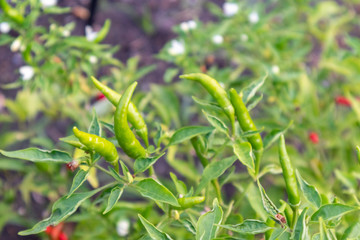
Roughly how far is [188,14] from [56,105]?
5.30ft

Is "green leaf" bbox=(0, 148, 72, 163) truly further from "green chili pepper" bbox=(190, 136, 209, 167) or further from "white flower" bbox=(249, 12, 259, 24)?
"white flower" bbox=(249, 12, 259, 24)

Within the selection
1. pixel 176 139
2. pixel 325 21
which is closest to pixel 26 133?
pixel 176 139

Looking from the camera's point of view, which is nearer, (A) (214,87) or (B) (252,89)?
(A) (214,87)

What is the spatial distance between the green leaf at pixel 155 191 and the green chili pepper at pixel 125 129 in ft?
0.25

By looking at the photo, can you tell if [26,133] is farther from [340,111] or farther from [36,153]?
[340,111]

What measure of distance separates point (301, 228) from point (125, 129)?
1.42 ft

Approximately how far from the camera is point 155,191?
0.97 metres

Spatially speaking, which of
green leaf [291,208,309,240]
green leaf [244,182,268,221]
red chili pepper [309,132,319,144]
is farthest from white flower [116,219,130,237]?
red chili pepper [309,132,319,144]

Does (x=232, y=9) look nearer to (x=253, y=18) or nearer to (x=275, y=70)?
(x=253, y=18)

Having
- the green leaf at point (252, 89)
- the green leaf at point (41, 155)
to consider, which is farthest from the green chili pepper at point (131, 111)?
the green leaf at point (252, 89)

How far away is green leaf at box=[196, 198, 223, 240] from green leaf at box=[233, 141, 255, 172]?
0.13 metres

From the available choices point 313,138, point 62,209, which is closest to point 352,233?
point 62,209

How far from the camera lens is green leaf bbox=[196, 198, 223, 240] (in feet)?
3.16

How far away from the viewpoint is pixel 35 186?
203 centimetres
